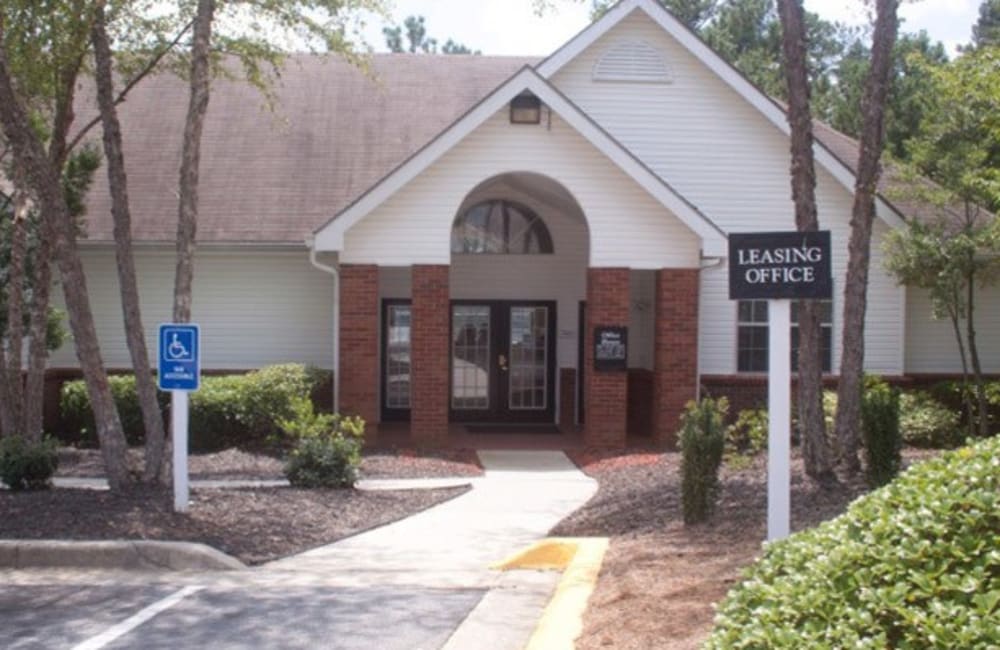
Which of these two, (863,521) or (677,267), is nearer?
(863,521)

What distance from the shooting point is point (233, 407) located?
17312 mm

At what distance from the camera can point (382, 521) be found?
1245 centimetres

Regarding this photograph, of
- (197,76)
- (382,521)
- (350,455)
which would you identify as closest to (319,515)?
(382,521)

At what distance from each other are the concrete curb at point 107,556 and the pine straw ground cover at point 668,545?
3.34 metres

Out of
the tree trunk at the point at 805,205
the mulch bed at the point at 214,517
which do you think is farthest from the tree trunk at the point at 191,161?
the tree trunk at the point at 805,205

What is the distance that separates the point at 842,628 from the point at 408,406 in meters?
18.2

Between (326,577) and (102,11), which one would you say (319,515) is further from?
(102,11)

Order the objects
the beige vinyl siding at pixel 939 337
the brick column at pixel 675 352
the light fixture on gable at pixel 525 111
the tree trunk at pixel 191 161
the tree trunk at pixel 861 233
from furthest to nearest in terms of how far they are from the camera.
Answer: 1. the beige vinyl siding at pixel 939 337
2. the brick column at pixel 675 352
3. the light fixture on gable at pixel 525 111
4. the tree trunk at pixel 191 161
5. the tree trunk at pixel 861 233

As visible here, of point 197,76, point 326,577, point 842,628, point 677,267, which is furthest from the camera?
point 677,267

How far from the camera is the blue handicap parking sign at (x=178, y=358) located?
36.4 feet

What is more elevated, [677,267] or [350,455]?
[677,267]

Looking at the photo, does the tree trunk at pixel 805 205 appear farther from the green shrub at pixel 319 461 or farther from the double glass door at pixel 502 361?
the double glass door at pixel 502 361

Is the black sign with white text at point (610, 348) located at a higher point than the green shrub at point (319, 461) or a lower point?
higher

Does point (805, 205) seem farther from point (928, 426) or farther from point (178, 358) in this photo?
point (928, 426)
